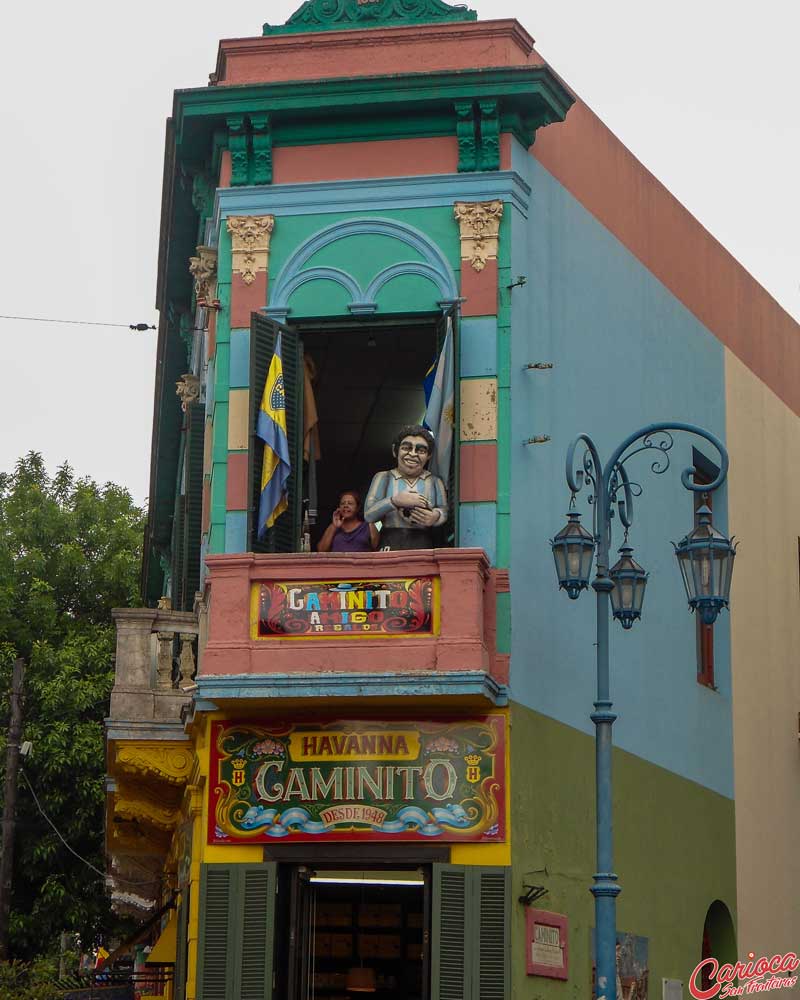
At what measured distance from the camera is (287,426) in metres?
17.0

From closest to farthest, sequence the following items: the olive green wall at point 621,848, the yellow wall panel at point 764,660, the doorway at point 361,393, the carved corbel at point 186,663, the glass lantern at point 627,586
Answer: the glass lantern at point 627,586
the olive green wall at point 621,848
the carved corbel at point 186,663
the doorway at point 361,393
the yellow wall panel at point 764,660

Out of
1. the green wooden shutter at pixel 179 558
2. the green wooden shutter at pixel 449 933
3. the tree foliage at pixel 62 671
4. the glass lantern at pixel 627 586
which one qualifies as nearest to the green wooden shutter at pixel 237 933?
the green wooden shutter at pixel 449 933

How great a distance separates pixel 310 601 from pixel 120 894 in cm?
1154

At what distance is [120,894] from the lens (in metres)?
26.2

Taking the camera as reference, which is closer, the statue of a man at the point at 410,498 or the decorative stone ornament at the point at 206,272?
the statue of a man at the point at 410,498

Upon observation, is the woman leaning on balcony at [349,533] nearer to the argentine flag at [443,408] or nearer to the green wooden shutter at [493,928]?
the argentine flag at [443,408]

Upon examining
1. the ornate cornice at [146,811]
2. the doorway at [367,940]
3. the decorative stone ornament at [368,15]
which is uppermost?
the decorative stone ornament at [368,15]

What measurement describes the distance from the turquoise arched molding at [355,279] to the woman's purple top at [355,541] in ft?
6.76

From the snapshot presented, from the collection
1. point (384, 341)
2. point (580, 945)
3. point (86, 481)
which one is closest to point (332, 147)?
point (384, 341)

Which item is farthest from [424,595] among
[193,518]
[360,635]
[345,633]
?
[193,518]

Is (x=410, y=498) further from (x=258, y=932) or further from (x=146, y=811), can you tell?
(x=146, y=811)

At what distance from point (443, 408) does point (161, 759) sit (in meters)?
4.70

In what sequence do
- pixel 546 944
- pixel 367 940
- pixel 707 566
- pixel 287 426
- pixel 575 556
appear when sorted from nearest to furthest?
pixel 707 566
pixel 575 556
pixel 546 944
pixel 287 426
pixel 367 940

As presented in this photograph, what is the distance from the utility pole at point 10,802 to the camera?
31.0m
